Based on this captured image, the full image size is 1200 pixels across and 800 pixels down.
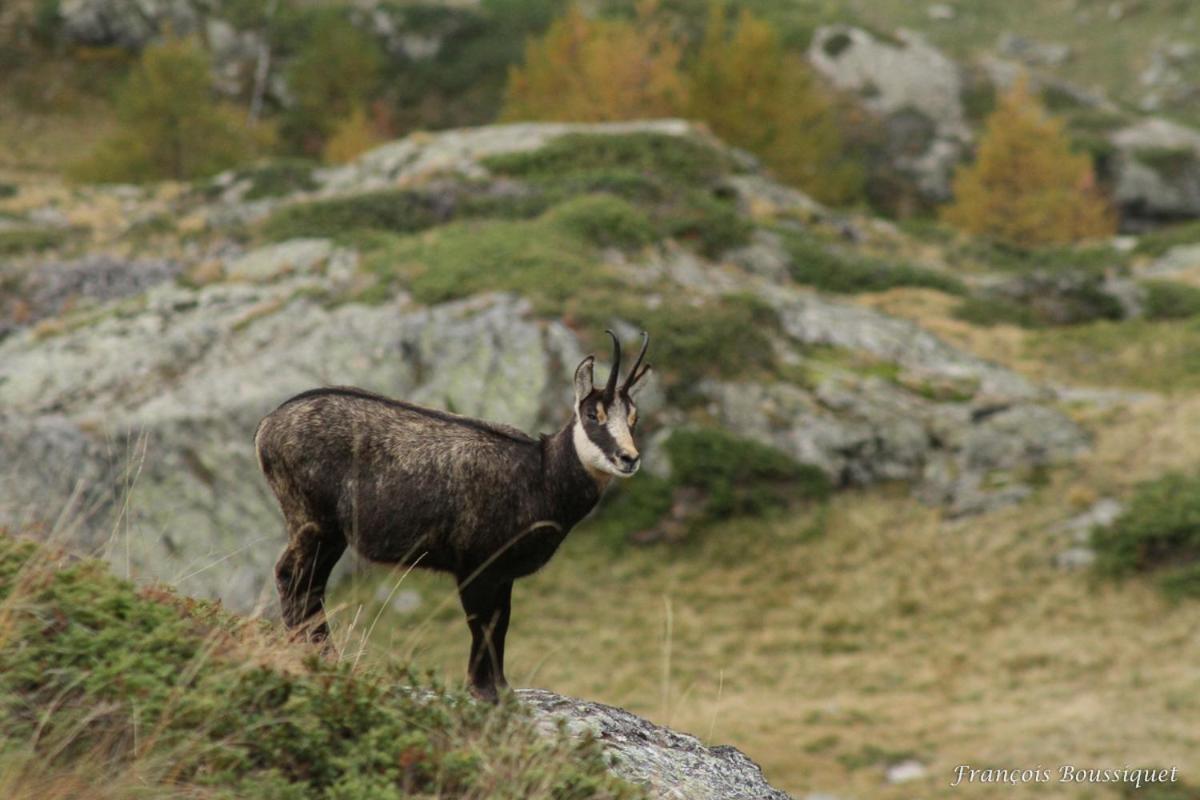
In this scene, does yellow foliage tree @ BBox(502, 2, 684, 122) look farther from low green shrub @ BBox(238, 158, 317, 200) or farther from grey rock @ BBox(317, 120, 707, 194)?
low green shrub @ BBox(238, 158, 317, 200)

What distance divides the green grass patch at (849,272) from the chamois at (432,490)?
30092 mm

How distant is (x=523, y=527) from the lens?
8156mm

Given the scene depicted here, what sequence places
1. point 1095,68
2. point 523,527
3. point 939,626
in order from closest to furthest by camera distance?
point 523,527
point 939,626
point 1095,68

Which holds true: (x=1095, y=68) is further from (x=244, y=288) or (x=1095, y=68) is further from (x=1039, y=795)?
(x=1039, y=795)

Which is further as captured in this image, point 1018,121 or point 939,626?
point 1018,121

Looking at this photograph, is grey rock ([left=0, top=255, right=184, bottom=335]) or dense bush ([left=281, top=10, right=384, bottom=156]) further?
dense bush ([left=281, top=10, right=384, bottom=156])

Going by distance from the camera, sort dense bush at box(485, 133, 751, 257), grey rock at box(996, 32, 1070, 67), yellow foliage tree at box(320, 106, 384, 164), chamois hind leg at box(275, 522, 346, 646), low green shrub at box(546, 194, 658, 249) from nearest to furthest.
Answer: chamois hind leg at box(275, 522, 346, 646)
low green shrub at box(546, 194, 658, 249)
dense bush at box(485, 133, 751, 257)
yellow foliage tree at box(320, 106, 384, 164)
grey rock at box(996, 32, 1070, 67)

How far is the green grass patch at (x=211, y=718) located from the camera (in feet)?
18.0

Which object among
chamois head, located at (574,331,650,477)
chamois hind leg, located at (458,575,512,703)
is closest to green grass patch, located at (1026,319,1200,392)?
chamois head, located at (574,331,650,477)

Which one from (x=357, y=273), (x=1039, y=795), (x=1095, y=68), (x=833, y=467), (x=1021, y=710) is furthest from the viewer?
(x=1095, y=68)

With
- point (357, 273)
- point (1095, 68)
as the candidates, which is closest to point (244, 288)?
point (357, 273)

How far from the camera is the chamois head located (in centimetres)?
801

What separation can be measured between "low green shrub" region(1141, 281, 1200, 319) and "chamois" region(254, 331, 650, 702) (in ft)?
115

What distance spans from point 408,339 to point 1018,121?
43814 mm
